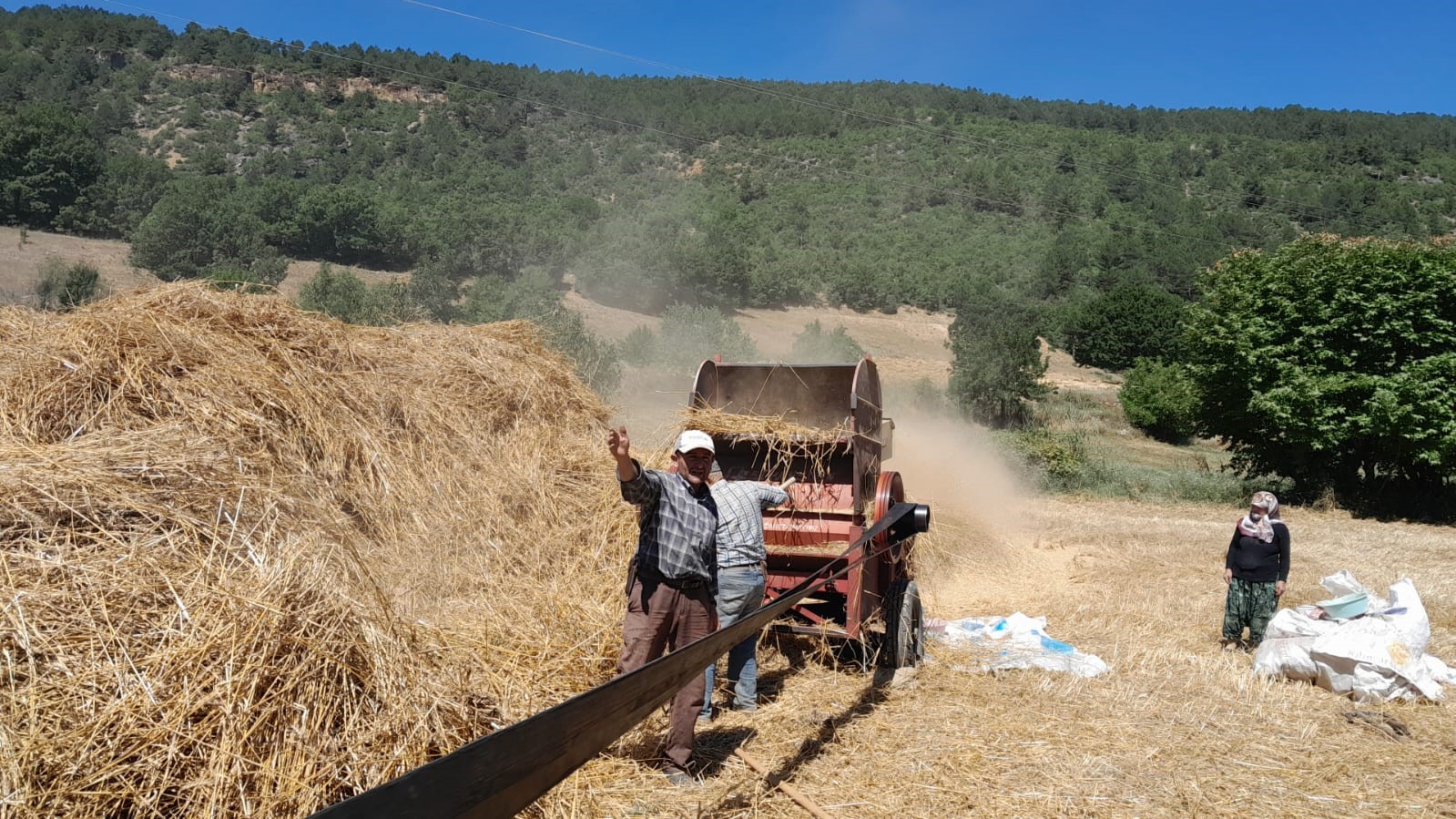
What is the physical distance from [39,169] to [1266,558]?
5217cm

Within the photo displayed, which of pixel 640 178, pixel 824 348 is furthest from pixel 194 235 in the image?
pixel 640 178

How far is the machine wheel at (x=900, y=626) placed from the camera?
20.6 ft

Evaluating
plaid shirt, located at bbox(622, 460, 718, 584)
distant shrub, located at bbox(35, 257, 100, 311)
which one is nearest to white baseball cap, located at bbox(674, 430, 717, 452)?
plaid shirt, located at bbox(622, 460, 718, 584)

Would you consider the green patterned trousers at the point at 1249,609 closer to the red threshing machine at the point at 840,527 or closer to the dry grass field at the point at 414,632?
the dry grass field at the point at 414,632

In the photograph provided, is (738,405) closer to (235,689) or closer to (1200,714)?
(1200,714)

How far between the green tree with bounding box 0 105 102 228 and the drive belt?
50.3 meters

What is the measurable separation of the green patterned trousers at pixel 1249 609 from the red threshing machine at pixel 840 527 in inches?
106

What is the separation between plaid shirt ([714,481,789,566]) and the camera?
5062 mm

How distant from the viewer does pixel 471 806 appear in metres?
1.84

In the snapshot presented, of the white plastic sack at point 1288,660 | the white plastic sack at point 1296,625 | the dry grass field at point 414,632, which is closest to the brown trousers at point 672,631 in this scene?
the dry grass field at point 414,632

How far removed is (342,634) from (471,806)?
2271mm

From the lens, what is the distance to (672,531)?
4.24 meters

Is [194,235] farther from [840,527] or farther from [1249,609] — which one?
[1249,609]

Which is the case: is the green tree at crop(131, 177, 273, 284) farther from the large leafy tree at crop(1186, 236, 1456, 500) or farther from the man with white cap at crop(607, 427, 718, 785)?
the man with white cap at crop(607, 427, 718, 785)
